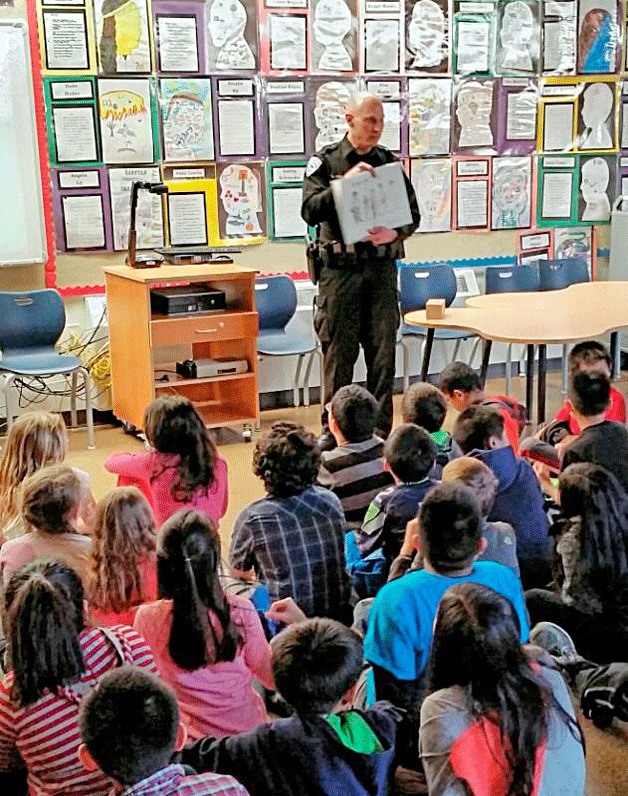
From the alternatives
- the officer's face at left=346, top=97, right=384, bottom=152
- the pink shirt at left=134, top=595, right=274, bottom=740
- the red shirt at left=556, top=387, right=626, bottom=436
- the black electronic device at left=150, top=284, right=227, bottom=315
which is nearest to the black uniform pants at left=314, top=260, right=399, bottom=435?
the officer's face at left=346, top=97, right=384, bottom=152

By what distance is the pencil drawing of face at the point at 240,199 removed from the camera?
19.5ft

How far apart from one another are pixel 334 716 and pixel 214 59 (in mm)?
4764

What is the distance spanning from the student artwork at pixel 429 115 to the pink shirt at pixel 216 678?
4.74 m

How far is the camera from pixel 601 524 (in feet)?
8.94

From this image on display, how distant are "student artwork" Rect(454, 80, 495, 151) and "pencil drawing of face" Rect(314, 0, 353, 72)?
81 cm

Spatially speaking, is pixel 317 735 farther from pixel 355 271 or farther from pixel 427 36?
pixel 427 36

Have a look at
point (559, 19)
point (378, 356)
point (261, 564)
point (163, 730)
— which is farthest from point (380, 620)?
point (559, 19)

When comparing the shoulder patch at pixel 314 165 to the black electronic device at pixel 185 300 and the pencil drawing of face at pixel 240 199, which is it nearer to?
the black electronic device at pixel 185 300

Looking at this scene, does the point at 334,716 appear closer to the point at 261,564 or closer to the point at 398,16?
the point at 261,564

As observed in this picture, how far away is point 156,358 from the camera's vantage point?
18.7 ft

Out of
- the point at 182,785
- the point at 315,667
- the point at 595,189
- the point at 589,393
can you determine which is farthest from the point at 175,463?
the point at 595,189

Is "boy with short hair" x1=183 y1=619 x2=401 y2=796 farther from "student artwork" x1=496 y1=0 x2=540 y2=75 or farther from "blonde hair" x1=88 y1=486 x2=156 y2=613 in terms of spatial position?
"student artwork" x1=496 y1=0 x2=540 y2=75

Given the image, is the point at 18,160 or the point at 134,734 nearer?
the point at 134,734

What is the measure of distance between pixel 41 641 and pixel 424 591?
0.77 m
